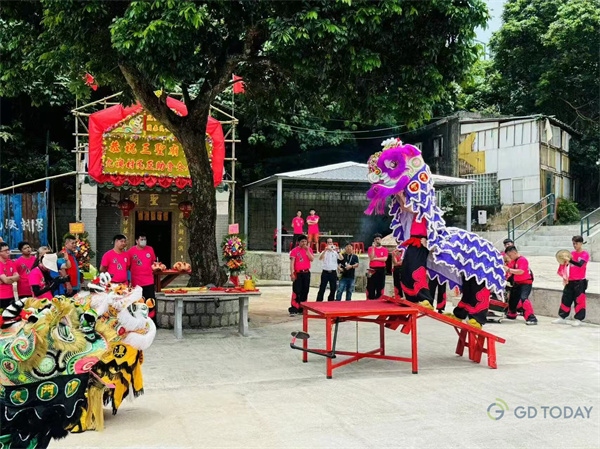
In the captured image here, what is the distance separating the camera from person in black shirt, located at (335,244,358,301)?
476 inches

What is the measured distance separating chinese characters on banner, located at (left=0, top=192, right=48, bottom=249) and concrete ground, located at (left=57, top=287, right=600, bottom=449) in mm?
8590

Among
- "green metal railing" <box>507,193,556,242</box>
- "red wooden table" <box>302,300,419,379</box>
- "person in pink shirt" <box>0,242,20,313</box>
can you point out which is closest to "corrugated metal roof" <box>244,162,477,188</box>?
"green metal railing" <box>507,193,556,242</box>

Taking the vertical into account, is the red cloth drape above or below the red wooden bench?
above

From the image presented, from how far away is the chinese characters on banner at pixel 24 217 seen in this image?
1603 centimetres

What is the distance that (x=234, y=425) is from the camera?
4.82 metres

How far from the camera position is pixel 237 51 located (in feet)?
32.1

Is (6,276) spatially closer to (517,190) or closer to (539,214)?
(539,214)

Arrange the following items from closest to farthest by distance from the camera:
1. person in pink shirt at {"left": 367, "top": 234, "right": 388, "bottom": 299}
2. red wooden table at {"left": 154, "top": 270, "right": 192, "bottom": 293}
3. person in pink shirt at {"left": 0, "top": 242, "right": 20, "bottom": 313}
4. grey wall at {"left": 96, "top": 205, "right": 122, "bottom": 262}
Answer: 1. person in pink shirt at {"left": 0, "top": 242, "right": 20, "bottom": 313}
2. red wooden table at {"left": 154, "top": 270, "right": 192, "bottom": 293}
3. person in pink shirt at {"left": 367, "top": 234, "right": 388, "bottom": 299}
4. grey wall at {"left": 96, "top": 205, "right": 122, "bottom": 262}

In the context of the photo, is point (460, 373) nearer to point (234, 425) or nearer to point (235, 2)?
point (234, 425)

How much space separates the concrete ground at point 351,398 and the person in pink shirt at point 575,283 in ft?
4.93

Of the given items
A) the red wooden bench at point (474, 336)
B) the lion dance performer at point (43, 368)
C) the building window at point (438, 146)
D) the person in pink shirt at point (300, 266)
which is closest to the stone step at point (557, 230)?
the building window at point (438, 146)

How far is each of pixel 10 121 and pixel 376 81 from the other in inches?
630

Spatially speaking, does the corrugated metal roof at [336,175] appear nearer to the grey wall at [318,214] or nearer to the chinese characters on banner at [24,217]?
the grey wall at [318,214]

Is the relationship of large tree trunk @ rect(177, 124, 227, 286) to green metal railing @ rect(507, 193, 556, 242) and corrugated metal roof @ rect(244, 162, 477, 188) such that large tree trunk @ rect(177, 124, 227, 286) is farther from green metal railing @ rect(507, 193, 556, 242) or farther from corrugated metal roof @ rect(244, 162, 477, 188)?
green metal railing @ rect(507, 193, 556, 242)
